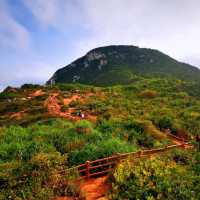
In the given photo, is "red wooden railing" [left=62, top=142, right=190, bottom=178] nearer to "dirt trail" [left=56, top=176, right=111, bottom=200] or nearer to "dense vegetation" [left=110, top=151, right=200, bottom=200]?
"dirt trail" [left=56, top=176, right=111, bottom=200]

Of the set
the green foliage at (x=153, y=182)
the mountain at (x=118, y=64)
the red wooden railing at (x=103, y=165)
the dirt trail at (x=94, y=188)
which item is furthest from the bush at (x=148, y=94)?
the mountain at (x=118, y=64)

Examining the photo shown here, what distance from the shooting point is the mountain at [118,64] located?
448ft

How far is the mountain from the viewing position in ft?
448

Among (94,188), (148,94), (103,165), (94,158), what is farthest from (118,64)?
(94,188)

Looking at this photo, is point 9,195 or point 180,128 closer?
point 9,195

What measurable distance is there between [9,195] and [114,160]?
5.67 metres

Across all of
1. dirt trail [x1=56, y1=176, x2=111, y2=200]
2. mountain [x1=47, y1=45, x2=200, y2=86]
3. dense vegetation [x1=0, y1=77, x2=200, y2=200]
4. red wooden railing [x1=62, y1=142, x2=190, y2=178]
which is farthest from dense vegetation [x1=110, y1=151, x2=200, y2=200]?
mountain [x1=47, y1=45, x2=200, y2=86]

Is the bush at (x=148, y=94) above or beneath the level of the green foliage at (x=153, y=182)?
above

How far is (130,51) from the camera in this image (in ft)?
566

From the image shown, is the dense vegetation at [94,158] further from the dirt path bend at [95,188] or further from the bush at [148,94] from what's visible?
the bush at [148,94]

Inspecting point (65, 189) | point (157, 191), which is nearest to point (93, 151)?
point (65, 189)

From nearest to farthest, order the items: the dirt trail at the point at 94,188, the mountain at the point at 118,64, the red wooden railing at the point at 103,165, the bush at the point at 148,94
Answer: the dirt trail at the point at 94,188
the red wooden railing at the point at 103,165
the bush at the point at 148,94
the mountain at the point at 118,64

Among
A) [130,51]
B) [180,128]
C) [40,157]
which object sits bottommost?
[180,128]

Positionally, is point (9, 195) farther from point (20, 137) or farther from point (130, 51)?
point (130, 51)
